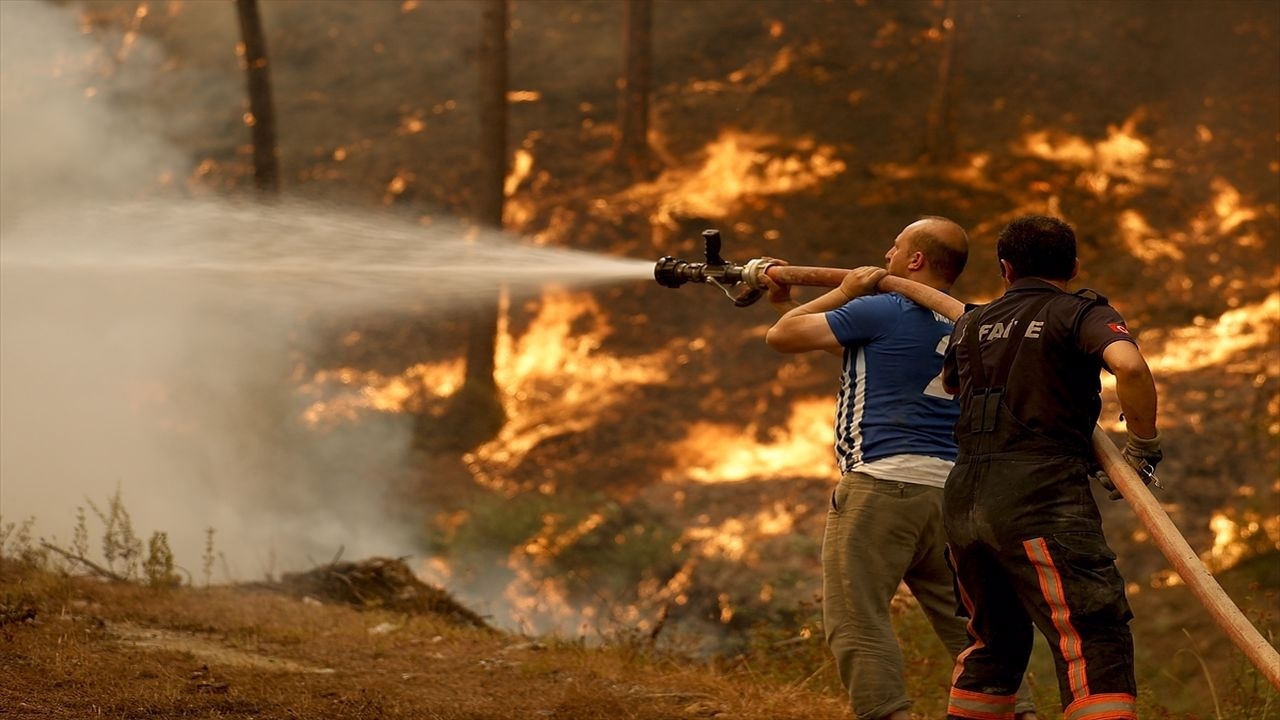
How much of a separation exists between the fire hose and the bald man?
15 cm

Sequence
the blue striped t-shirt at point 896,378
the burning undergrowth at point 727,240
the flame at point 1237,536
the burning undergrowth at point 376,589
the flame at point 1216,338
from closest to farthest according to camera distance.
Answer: the blue striped t-shirt at point 896,378 → the burning undergrowth at point 376,589 → the flame at point 1237,536 → the burning undergrowth at point 727,240 → the flame at point 1216,338

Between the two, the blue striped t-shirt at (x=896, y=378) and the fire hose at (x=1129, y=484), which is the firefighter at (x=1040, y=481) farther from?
the blue striped t-shirt at (x=896, y=378)

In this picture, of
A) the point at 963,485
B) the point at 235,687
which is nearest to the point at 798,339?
the point at 963,485

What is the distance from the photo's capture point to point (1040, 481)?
3492 mm

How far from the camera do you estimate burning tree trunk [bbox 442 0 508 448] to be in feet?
42.5

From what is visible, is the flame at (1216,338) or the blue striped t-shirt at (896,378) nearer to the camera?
the blue striped t-shirt at (896,378)

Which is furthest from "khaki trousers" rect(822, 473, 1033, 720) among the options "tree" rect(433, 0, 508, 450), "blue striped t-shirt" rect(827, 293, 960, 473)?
"tree" rect(433, 0, 508, 450)

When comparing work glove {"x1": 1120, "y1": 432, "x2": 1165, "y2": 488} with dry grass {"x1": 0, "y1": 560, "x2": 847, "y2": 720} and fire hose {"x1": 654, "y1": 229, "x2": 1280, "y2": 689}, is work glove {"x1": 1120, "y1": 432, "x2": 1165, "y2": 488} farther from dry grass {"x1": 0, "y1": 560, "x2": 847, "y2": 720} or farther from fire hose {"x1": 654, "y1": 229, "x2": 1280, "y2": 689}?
dry grass {"x1": 0, "y1": 560, "x2": 847, "y2": 720}

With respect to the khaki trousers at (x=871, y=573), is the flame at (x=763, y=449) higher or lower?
lower

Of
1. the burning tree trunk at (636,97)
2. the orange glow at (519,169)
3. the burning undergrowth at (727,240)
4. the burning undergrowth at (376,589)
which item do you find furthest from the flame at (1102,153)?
the burning undergrowth at (376,589)

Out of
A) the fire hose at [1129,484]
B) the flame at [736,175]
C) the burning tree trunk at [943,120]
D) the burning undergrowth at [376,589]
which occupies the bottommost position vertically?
the burning undergrowth at [376,589]

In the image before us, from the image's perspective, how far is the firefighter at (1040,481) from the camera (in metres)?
3.37

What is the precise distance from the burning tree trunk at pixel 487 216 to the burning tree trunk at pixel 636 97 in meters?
2.97

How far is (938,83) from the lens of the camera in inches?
669
